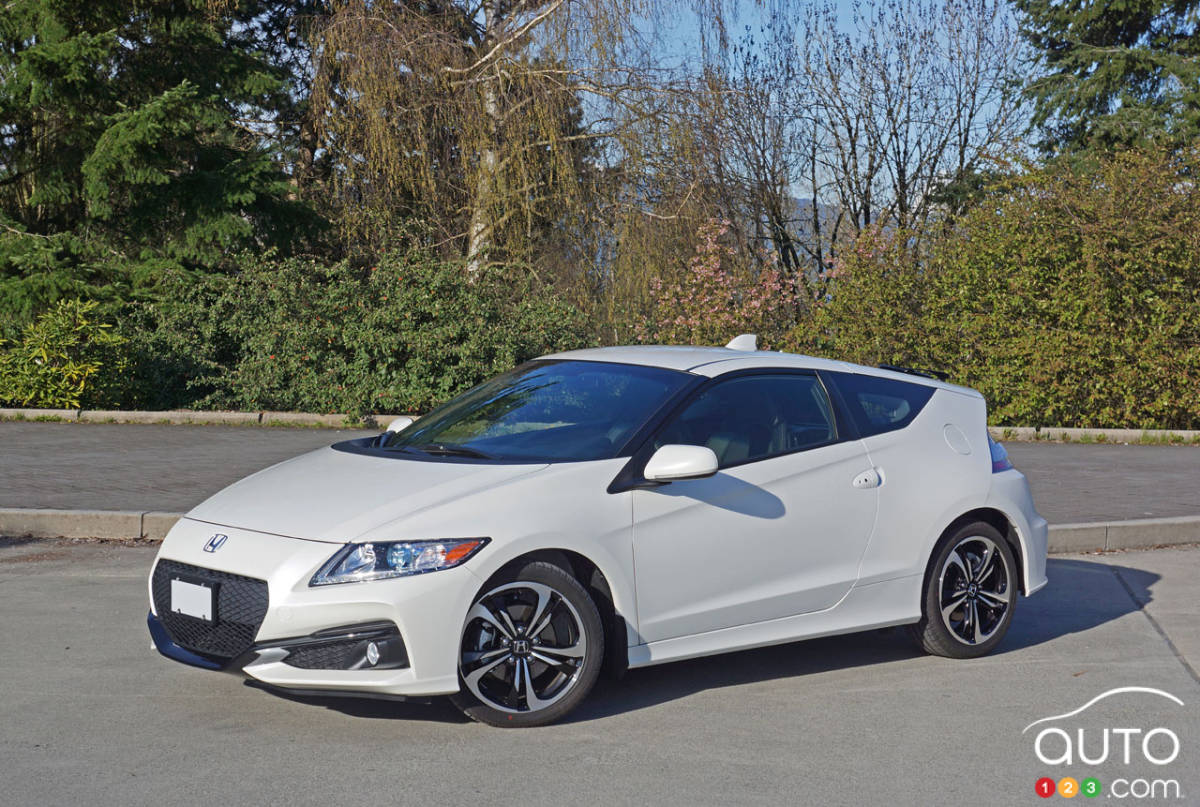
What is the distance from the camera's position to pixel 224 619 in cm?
484

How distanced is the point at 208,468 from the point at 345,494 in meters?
7.32

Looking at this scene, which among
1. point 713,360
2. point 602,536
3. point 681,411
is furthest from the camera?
point 713,360

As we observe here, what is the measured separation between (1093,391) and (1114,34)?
60.9 feet

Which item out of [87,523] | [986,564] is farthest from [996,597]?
[87,523]

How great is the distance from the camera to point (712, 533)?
539cm

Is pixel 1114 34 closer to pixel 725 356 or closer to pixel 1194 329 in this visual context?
pixel 1194 329

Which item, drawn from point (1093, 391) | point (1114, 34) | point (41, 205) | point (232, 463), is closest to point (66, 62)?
point (41, 205)

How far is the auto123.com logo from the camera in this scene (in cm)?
442

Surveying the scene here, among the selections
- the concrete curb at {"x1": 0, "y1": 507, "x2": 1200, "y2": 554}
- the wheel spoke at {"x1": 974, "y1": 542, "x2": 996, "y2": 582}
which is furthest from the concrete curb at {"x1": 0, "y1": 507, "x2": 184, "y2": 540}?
the wheel spoke at {"x1": 974, "y1": 542, "x2": 996, "y2": 582}

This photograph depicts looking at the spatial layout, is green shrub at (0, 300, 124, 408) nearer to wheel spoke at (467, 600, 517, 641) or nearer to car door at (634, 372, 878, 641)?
car door at (634, 372, 878, 641)

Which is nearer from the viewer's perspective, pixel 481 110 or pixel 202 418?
pixel 202 418

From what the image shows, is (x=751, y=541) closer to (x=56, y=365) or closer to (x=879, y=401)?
(x=879, y=401)

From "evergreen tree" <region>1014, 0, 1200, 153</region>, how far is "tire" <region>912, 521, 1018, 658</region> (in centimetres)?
2539

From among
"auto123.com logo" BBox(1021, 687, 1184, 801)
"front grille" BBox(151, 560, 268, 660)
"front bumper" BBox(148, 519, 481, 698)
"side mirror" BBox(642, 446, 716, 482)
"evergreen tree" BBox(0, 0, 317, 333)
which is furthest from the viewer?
"evergreen tree" BBox(0, 0, 317, 333)
